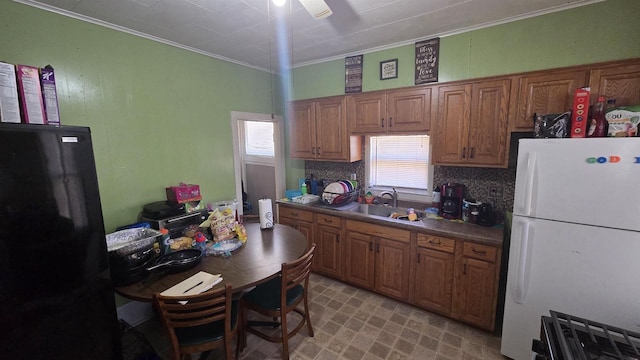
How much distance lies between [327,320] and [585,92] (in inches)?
104

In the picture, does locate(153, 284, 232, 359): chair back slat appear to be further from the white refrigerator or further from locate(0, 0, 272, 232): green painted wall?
the white refrigerator

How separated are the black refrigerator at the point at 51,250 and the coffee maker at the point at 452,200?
265 cm

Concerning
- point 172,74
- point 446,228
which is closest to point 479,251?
point 446,228

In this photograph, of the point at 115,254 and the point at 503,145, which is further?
the point at 503,145

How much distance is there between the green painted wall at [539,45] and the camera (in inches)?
72.0

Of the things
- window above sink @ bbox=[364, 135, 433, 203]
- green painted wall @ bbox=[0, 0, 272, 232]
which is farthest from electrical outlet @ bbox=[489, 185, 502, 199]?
green painted wall @ bbox=[0, 0, 272, 232]

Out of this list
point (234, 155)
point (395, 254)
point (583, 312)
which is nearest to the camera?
point (583, 312)

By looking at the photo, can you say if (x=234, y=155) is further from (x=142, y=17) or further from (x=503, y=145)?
(x=503, y=145)

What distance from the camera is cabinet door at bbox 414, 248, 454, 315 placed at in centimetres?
225

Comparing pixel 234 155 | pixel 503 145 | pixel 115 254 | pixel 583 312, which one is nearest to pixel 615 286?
pixel 583 312

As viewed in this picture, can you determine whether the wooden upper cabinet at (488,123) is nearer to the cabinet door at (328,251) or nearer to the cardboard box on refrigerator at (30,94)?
the cabinet door at (328,251)

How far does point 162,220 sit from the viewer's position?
2.18 meters

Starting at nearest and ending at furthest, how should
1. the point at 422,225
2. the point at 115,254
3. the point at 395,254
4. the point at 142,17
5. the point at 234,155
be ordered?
the point at 115,254 → the point at 142,17 → the point at 422,225 → the point at 395,254 → the point at 234,155

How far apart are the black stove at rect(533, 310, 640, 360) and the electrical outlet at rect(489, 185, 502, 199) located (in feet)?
4.06
